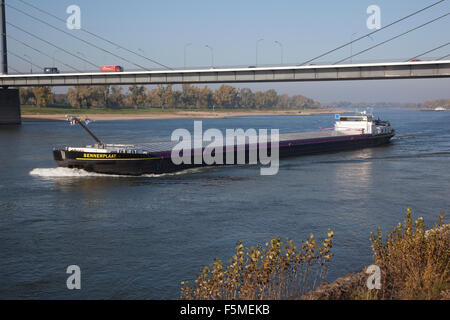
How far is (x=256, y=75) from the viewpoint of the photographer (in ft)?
→ 224

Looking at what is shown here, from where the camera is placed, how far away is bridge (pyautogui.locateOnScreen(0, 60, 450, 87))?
5619cm

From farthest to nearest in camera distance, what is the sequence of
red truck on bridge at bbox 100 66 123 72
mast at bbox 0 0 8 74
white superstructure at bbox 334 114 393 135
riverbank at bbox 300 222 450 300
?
mast at bbox 0 0 8 74, red truck on bridge at bbox 100 66 123 72, white superstructure at bbox 334 114 393 135, riverbank at bbox 300 222 450 300

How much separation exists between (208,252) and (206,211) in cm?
695

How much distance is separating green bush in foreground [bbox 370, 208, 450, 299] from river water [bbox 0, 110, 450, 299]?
15.6ft

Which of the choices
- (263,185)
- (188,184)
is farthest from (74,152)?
(263,185)

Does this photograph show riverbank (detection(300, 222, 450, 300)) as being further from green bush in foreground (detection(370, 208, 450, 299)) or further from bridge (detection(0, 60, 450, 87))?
bridge (detection(0, 60, 450, 87))

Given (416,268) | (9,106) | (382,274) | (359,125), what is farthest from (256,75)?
(9,106)

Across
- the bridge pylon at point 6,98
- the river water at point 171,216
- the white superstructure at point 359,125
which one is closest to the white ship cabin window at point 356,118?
the white superstructure at point 359,125

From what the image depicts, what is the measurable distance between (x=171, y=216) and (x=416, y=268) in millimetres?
14861

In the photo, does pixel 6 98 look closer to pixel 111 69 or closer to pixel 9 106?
pixel 9 106

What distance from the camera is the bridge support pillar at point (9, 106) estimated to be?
9744cm

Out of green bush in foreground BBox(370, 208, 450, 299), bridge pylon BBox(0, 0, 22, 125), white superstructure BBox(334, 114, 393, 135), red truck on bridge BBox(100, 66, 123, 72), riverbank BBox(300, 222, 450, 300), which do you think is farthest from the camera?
bridge pylon BBox(0, 0, 22, 125)

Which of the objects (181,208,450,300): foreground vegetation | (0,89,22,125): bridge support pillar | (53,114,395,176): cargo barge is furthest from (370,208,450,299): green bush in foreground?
(0,89,22,125): bridge support pillar
